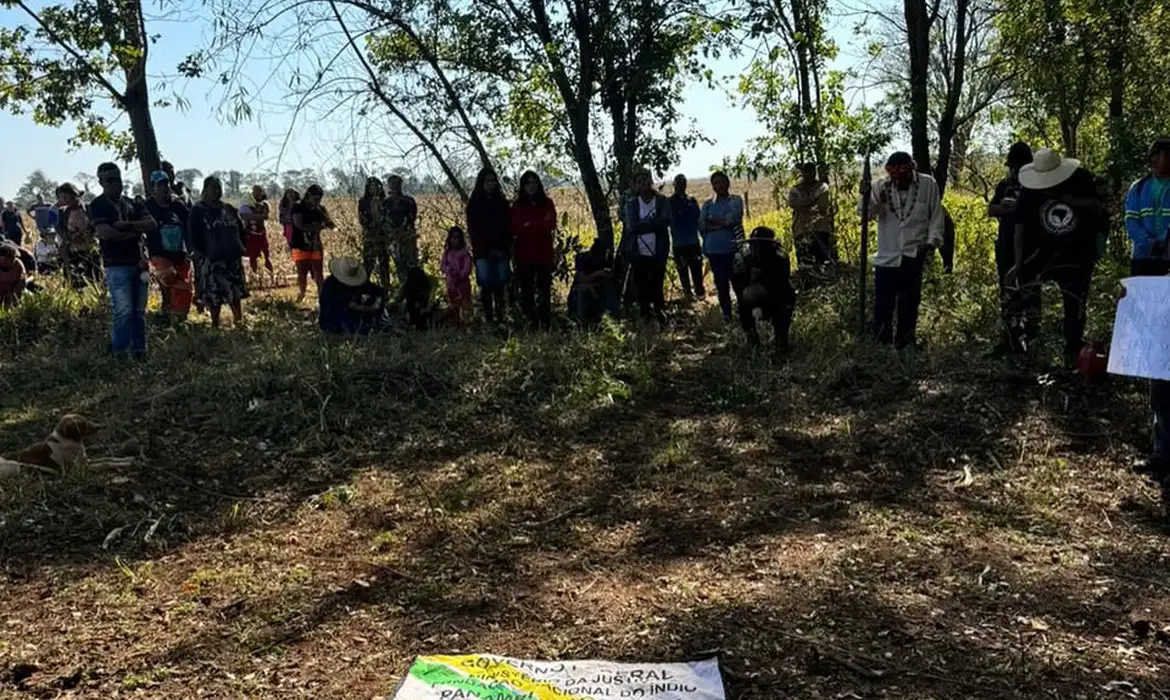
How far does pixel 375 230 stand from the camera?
349 inches

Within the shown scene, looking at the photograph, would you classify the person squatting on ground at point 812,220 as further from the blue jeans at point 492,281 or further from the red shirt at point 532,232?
the blue jeans at point 492,281

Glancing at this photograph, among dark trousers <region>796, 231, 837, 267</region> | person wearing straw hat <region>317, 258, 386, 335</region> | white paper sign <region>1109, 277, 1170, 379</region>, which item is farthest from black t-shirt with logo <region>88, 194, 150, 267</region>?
white paper sign <region>1109, 277, 1170, 379</region>

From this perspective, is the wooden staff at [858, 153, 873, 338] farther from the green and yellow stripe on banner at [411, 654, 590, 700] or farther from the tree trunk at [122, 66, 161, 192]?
the tree trunk at [122, 66, 161, 192]

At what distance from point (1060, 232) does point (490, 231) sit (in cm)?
435

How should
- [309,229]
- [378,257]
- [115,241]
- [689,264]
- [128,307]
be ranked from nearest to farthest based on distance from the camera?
1. [115,241]
2. [128,307]
3. [378,257]
4. [309,229]
5. [689,264]

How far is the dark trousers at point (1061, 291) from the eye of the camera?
17.6 ft

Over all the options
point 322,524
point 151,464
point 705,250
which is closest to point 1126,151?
point 705,250

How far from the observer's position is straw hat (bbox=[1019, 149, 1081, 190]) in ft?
17.4

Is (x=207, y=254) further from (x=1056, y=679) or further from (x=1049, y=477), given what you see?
(x=1056, y=679)

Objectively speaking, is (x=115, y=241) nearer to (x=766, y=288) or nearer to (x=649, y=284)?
(x=649, y=284)

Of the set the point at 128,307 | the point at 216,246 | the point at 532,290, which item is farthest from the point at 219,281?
the point at 532,290

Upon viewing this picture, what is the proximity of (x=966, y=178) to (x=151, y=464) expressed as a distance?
32.2 feet

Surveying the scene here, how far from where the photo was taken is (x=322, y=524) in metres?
3.97

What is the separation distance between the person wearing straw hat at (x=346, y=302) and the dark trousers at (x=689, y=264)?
3456 millimetres
